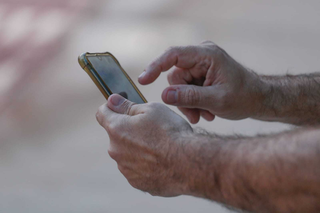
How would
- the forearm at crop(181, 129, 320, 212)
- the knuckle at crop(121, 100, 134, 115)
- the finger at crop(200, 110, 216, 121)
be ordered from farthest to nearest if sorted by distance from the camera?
the finger at crop(200, 110, 216, 121), the knuckle at crop(121, 100, 134, 115), the forearm at crop(181, 129, 320, 212)

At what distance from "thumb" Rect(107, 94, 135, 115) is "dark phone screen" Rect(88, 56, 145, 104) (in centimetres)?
4

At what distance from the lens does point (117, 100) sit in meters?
0.70

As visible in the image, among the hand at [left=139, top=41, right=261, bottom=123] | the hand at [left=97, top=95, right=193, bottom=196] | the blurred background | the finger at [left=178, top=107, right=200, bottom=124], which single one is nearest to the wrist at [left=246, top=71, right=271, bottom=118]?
the hand at [left=139, top=41, right=261, bottom=123]

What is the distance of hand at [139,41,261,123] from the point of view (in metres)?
0.71

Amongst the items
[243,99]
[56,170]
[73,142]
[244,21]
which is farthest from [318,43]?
[56,170]

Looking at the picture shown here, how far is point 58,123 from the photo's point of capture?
4.51 ft

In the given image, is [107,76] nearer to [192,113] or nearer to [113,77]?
[113,77]

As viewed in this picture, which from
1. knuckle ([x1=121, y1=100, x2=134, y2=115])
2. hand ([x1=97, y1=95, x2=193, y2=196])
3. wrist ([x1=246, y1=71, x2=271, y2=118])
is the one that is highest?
knuckle ([x1=121, y1=100, x2=134, y2=115])

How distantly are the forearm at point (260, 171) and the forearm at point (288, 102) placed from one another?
36cm

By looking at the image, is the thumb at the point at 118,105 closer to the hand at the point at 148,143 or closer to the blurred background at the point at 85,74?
the hand at the point at 148,143

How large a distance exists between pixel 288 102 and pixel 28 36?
1016 millimetres

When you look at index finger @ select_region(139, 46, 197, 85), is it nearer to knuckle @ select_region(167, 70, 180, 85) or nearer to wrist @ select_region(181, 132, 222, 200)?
knuckle @ select_region(167, 70, 180, 85)

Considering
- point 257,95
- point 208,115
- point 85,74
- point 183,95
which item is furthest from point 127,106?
point 85,74

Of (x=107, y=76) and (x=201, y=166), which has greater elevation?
(x=107, y=76)
